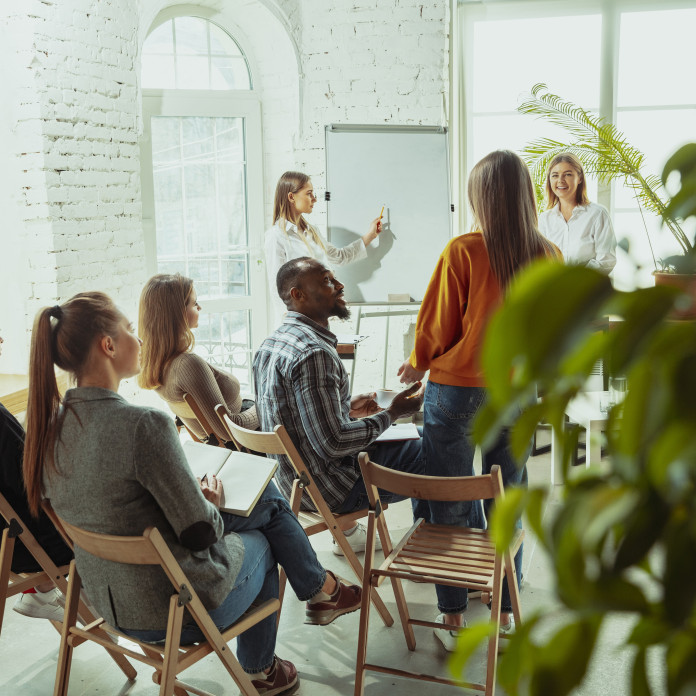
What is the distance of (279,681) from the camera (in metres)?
2.23

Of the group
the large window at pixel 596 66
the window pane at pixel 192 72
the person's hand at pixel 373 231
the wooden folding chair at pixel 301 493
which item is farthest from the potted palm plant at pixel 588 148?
the wooden folding chair at pixel 301 493

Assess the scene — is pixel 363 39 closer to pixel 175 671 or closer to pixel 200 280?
pixel 200 280

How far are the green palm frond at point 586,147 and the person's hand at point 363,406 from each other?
2.57 m

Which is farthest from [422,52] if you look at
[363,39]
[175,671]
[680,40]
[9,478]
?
[175,671]

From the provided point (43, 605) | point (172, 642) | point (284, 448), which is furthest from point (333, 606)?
point (43, 605)

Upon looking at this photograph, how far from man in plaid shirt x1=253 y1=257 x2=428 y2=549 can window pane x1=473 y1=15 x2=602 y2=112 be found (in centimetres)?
335

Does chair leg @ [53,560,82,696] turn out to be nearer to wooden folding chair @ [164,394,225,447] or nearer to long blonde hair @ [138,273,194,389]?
wooden folding chair @ [164,394,225,447]

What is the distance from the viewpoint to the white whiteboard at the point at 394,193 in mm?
4762

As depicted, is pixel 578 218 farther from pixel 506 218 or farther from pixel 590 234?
pixel 506 218

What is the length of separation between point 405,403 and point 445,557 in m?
0.59

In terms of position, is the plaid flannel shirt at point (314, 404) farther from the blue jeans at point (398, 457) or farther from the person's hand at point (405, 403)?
the blue jeans at point (398, 457)

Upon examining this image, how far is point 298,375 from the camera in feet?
7.78

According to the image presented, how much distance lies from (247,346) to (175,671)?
12.9 feet

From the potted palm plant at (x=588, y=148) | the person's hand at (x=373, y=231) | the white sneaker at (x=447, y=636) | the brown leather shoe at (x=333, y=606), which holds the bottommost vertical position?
the white sneaker at (x=447, y=636)
